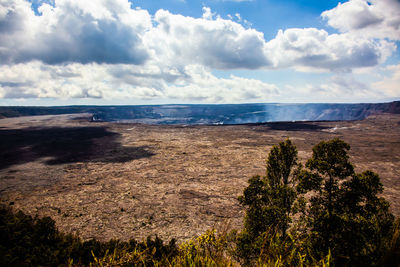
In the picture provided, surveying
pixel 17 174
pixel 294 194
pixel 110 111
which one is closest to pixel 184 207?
pixel 294 194

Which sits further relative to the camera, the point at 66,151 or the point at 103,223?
the point at 66,151

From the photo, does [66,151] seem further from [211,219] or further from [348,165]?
[348,165]

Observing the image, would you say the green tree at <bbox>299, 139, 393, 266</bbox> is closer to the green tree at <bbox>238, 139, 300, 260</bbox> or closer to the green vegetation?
the green vegetation

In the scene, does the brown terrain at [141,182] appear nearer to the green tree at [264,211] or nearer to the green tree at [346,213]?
the green tree at [264,211]

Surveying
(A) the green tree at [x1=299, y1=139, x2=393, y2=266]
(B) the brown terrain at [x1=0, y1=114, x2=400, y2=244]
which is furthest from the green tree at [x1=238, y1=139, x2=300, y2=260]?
(B) the brown terrain at [x1=0, y1=114, x2=400, y2=244]

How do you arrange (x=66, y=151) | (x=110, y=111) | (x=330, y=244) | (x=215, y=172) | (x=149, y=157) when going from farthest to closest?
(x=110, y=111) < (x=66, y=151) < (x=149, y=157) < (x=215, y=172) < (x=330, y=244)

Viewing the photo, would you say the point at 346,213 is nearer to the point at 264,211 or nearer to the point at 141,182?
the point at 264,211
